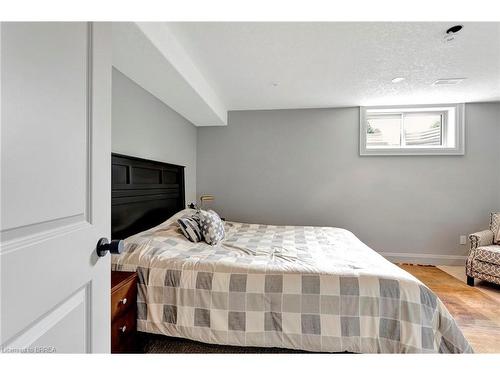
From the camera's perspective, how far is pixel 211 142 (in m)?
3.77

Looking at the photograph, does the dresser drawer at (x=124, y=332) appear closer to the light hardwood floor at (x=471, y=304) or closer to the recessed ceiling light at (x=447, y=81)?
the light hardwood floor at (x=471, y=304)

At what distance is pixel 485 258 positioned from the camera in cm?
261

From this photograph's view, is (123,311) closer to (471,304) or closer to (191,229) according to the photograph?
(191,229)

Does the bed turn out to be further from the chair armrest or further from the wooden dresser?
the chair armrest

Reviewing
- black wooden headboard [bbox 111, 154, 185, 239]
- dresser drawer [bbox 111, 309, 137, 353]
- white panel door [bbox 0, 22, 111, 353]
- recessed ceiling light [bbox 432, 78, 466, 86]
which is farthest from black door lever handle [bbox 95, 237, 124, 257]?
recessed ceiling light [bbox 432, 78, 466, 86]

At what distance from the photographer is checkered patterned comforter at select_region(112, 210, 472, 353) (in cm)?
131

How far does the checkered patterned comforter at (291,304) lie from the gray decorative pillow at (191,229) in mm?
418

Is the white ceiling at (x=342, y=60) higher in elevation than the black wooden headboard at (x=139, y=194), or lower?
higher

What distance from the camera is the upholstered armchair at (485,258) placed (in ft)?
8.36

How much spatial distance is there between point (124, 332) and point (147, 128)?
Answer: 1.79 m

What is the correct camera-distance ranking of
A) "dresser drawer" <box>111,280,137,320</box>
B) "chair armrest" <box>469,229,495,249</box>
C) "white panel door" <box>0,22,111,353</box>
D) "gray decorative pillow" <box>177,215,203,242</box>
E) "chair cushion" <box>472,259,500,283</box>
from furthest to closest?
1. "chair armrest" <box>469,229,495,249</box>
2. "chair cushion" <box>472,259,500,283</box>
3. "gray decorative pillow" <box>177,215,203,242</box>
4. "dresser drawer" <box>111,280,137,320</box>
5. "white panel door" <box>0,22,111,353</box>

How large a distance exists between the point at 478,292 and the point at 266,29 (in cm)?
334

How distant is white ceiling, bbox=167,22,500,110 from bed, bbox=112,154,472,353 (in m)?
1.65

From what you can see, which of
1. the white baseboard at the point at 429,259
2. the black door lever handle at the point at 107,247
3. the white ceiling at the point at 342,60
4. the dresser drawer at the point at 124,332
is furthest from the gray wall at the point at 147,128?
the white baseboard at the point at 429,259
